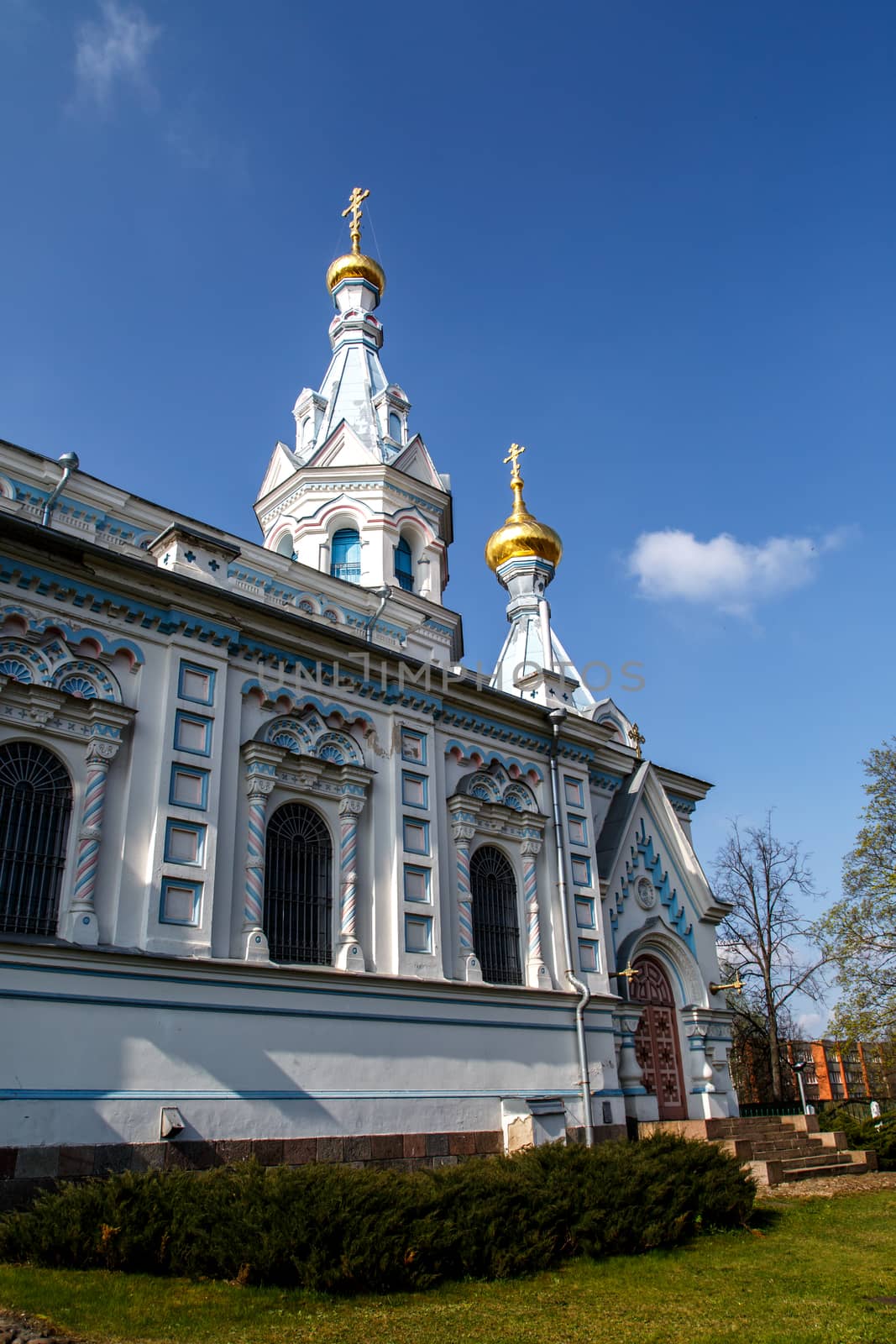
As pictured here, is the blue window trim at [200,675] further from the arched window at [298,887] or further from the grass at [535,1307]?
the grass at [535,1307]

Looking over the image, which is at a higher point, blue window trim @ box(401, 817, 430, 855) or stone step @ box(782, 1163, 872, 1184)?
blue window trim @ box(401, 817, 430, 855)

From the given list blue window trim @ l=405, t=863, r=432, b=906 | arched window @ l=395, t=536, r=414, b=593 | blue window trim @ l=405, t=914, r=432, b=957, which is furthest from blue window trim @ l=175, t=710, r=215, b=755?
arched window @ l=395, t=536, r=414, b=593

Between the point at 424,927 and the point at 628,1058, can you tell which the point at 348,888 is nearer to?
the point at 424,927

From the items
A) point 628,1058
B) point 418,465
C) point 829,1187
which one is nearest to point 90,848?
point 628,1058

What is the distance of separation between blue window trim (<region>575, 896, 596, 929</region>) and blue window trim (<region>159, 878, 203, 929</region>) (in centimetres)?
649

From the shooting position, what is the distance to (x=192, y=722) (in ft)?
38.8

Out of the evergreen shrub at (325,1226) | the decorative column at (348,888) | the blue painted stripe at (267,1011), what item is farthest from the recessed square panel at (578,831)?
the evergreen shrub at (325,1226)

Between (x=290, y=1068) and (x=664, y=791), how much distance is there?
9985mm

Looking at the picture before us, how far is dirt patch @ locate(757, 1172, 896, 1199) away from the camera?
1295 centimetres

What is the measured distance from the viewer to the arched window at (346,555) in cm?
2056

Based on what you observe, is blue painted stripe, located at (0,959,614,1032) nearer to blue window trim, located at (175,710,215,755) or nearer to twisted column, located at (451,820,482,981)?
twisted column, located at (451,820,482,981)

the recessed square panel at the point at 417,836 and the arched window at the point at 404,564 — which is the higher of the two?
the arched window at the point at 404,564

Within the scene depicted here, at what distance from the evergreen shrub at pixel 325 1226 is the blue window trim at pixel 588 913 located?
253 inches

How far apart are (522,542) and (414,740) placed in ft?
37.0
